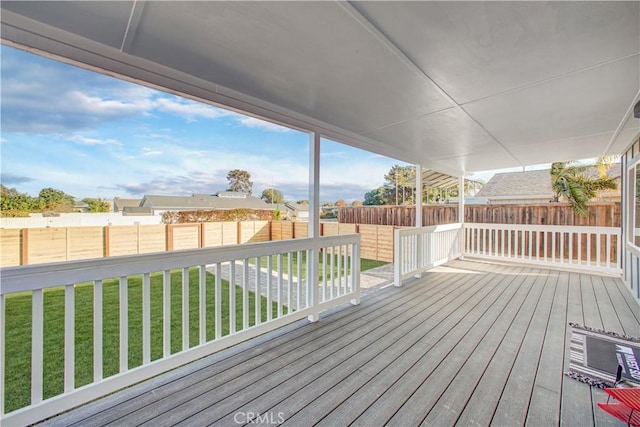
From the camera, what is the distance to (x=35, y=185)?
1.54 metres

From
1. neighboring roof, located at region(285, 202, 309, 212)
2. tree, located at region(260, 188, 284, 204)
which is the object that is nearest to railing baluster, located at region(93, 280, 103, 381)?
tree, located at region(260, 188, 284, 204)

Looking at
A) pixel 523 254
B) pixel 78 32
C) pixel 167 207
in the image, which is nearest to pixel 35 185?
pixel 167 207

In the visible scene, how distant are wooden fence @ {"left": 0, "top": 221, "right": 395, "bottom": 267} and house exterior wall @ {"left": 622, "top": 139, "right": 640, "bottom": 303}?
471 cm

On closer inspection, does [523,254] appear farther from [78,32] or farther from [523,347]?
[78,32]

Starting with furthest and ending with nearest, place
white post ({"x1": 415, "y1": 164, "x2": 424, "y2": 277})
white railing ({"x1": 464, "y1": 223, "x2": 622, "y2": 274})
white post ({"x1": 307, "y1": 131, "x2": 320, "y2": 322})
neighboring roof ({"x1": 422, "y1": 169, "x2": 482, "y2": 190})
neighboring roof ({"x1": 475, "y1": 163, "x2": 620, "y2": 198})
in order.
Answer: neighboring roof ({"x1": 475, "y1": 163, "x2": 620, "y2": 198}) < neighboring roof ({"x1": 422, "y1": 169, "x2": 482, "y2": 190}) < white railing ({"x1": 464, "y1": 223, "x2": 622, "y2": 274}) < white post ({"x1": 415, "y1": 164, "x2": 424, "y2": 277}) < white post ({"x1": 307, "y1": 131, "x2": 320, "y2": 322})

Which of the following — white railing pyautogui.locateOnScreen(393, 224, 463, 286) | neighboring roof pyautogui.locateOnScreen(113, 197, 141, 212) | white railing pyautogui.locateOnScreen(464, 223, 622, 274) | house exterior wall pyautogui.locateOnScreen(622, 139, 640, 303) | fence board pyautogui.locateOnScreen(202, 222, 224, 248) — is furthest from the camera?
white railing pyautogui.locateOnScreen(464, 223, 622, 274)

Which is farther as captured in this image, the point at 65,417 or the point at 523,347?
the point at 523,347

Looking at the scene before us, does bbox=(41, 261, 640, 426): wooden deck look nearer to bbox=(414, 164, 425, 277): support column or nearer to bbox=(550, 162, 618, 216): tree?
bbox=(414, 164, 425, 277): support column

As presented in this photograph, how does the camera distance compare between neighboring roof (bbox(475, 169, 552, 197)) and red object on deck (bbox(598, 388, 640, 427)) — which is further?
neighboring roof (bbox(475, 169, 552, 197))

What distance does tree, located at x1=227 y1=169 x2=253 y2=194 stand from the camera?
230cm

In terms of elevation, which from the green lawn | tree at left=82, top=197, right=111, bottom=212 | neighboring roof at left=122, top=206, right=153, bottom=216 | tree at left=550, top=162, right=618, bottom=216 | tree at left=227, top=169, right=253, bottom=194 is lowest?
the green lawn

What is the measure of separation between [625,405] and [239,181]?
296cm

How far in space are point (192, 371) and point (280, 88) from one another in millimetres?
2384

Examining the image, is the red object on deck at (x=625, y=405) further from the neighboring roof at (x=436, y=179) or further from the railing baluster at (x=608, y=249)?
the neighboring roof at (x=436, y=179)
